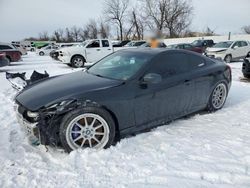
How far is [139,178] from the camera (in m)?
3.02

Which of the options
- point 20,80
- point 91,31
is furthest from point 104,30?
point 20,80

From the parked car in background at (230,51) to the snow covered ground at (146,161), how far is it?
1337 centimetres

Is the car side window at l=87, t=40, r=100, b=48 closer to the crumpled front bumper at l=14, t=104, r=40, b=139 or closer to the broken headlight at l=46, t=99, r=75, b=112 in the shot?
the crumpled front bumper at l=14, t=104, r=40, b=139

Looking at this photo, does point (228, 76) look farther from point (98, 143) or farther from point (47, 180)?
point (47, 180)

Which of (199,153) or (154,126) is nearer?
(199,153)

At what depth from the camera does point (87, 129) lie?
363 centimetres

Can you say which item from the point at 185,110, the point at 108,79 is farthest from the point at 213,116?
the point at 108,79

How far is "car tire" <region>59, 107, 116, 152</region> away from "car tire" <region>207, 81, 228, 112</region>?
2498 millimetres

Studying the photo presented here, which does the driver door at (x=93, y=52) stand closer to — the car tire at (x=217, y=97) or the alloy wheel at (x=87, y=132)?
the car tire at (x=217, y=97)

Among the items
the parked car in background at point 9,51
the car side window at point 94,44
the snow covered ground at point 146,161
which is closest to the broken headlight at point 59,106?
the snow covered ground at point 146,161

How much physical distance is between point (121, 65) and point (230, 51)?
14.4 m

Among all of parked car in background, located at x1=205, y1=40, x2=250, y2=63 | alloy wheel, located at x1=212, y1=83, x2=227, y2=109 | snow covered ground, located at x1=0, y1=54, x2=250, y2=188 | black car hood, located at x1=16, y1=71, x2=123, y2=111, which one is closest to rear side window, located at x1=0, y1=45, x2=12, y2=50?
Result: parked car in background, located at x1=205, y1=40, x2=250, y2=63

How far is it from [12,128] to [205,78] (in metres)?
3.62

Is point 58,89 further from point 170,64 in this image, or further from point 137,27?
point 137,27
